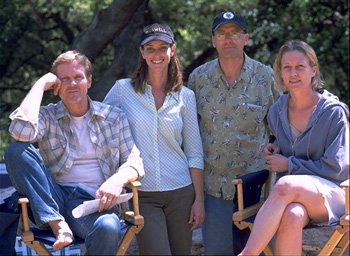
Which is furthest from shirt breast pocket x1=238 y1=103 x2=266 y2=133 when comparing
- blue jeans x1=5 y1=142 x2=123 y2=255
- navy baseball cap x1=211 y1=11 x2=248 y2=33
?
blue jeans x1=5 y1=142 x2=123 y2=255

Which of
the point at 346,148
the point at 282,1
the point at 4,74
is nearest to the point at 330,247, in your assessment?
the point at 346,148

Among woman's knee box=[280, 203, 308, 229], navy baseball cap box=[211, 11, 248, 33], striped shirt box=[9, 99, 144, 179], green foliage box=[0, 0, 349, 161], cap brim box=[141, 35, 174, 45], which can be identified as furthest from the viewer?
green foliage box=[0, 0, 349, 161]

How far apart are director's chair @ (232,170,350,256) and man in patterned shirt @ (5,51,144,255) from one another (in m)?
0.56

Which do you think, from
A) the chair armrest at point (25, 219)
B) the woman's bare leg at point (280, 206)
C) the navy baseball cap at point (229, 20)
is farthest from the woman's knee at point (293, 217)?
the chair armrest at point (25, 219)

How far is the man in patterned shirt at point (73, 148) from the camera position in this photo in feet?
14.7

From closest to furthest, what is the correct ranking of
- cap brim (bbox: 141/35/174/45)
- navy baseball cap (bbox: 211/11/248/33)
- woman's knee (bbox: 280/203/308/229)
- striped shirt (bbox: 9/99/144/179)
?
woman's knee (bbox: 280/203/308/229), striped shirt (bbox: 9/99/144/179), cap brim (bbox: 141/35/174/45), navy baseball cap (bbox: 211/11/248/33)

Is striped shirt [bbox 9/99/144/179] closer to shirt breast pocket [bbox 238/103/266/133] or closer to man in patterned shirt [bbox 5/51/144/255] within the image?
man in patterned shirt [bbox 5/51/144/255]

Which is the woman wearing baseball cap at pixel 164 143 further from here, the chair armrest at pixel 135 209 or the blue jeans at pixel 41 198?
the blue jeans at pixel 41 198

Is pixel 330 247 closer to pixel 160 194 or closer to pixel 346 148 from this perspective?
pixel 346 148

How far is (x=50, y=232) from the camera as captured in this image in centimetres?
457

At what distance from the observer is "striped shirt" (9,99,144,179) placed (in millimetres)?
4688

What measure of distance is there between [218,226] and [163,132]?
0.67m

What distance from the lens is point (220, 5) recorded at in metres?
8.21

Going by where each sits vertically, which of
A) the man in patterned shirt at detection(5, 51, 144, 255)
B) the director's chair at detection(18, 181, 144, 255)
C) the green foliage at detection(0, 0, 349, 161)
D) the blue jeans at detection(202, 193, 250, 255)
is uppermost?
the green foliage at detection(0, 0, 349, 161)
